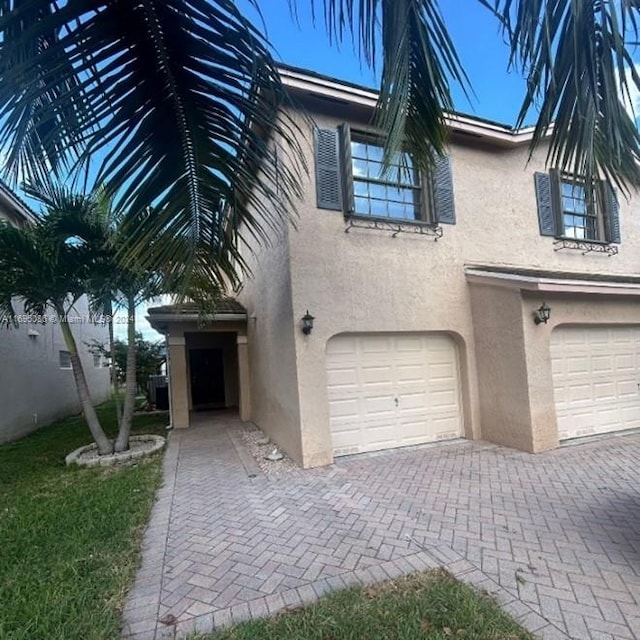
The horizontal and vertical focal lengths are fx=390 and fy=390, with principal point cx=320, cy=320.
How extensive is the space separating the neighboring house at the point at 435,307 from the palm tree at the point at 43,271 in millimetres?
4099

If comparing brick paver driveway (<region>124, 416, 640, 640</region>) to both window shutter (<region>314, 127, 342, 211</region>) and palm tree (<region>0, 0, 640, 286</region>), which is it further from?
window shutter (<region>314, 127, 342, 211</region>)

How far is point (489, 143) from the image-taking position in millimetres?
9812

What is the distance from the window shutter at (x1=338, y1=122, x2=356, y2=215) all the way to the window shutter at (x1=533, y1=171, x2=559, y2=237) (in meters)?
5.43

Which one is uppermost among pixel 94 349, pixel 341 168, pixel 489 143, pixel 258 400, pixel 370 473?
pixel 489 143

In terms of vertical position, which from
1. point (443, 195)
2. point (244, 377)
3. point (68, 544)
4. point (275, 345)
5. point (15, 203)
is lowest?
point (68, 544)

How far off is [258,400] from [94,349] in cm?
1213

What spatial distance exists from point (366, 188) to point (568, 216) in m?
6.27

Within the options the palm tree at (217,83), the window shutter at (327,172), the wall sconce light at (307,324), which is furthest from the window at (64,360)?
the palm tree at (217,83)

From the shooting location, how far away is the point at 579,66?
6.86 feet

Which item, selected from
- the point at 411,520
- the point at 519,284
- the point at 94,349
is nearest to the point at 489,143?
the point at 519,284

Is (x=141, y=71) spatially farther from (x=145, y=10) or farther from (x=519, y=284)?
(x=519, y=284)

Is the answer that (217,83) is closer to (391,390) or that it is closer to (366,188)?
(366,188)

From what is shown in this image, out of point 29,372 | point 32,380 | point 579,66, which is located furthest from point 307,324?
point 32,380

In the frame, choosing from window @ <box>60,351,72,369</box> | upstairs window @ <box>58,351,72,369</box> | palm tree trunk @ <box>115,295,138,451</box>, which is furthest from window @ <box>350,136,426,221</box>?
window @ <box>60,351,72,369</box>
